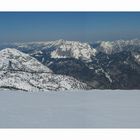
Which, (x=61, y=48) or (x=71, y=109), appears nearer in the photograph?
(x=71, y=109)

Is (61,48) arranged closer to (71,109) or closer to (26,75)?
(26,75)

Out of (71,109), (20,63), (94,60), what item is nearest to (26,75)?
(20,63)

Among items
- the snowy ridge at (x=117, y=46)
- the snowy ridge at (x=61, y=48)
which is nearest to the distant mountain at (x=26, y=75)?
the snowy ridge at (x=61, y=48)

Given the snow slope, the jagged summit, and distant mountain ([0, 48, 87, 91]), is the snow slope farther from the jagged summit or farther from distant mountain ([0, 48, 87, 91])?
the jagged summit
